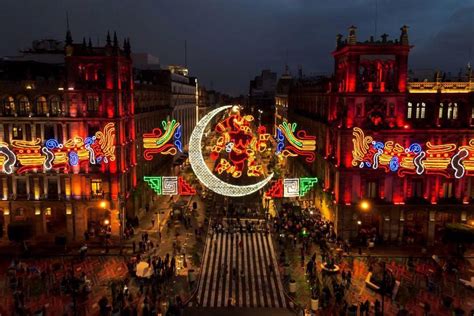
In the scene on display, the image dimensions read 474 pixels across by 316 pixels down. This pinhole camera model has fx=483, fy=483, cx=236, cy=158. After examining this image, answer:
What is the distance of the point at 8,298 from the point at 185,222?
24.8 metres

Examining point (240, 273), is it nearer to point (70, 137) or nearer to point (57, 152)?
point (57, 152)

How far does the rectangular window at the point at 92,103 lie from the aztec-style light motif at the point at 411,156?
2939cm

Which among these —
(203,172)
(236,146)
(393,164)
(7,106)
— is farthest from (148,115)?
(393,164)

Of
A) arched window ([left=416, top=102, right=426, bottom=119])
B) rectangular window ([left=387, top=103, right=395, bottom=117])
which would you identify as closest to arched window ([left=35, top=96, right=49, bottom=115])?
rectangular window ([left=387, top=103, right=395, bottom=117])

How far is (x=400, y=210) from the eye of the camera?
182 ft

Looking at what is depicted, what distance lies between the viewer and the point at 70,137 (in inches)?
2190

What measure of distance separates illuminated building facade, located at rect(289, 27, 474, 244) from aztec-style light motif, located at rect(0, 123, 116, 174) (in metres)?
26.7

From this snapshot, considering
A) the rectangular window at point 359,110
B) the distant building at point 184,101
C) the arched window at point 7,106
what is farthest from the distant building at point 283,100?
the arched window at point 7,106

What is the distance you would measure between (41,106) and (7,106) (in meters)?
3.75

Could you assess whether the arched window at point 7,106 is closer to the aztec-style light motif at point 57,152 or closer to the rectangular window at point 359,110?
the aztec-style light motif at point 57,152

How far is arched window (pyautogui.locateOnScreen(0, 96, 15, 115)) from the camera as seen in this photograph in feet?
180

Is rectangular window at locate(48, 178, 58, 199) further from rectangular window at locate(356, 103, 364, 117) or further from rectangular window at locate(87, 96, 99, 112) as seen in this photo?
rectangular window at locate(356, 103, 364, 117)

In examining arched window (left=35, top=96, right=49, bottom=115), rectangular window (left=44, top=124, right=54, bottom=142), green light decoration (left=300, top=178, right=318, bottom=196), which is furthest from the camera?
rectangular window (left=44, top=124, right=54, bottom=142)

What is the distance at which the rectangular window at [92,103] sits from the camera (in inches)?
2197
